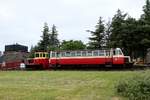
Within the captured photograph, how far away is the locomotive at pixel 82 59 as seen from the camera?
1585 inches

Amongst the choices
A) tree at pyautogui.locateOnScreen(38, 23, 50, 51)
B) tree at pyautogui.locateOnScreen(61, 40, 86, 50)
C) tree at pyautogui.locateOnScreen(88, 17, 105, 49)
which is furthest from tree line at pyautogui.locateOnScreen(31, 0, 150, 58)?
tree at pyautogui.locateOnScreen(38, 23, 50, 51)

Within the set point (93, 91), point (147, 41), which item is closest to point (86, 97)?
point (93, 91)

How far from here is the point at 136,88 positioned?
15.4m

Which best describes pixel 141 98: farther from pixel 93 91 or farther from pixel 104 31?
pixel 104 31

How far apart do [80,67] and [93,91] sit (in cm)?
2539

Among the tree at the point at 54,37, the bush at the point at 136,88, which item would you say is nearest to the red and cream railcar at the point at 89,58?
the bush at the point at 136,88

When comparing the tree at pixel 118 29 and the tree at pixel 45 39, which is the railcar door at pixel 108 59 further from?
the tree at pixel 45 39

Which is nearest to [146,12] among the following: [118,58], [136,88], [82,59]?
[82,59]

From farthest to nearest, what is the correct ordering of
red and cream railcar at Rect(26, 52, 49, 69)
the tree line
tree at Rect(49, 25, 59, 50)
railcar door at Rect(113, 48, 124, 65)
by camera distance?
tree at Rect(49, 25, 59, 50) < the tree line < red and cream railcar at Rect(26, 52, 49, 69) < railcar door at Rect(113, 48, 124, 65)

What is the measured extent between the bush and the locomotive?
2331cm

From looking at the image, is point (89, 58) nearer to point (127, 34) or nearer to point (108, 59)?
point (108, 59)

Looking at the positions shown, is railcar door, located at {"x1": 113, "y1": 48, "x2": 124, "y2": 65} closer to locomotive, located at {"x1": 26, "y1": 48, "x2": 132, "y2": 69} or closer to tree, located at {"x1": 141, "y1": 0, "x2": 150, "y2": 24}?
locomotive, located at {"x1": 26, "y1": 48, "x2": 132, "y2": 69}

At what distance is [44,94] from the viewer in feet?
53.9

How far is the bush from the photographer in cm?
1499
